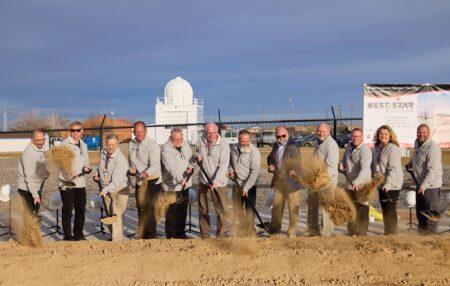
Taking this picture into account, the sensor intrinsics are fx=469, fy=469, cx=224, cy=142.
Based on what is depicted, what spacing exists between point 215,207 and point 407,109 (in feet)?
16.4

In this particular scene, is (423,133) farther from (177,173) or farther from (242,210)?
(177,173)

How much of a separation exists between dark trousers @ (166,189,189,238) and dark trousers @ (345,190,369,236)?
2494 millimetres

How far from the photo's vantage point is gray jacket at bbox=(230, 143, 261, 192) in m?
7.22

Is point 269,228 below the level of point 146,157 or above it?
below

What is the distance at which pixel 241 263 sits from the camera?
16.7 ft

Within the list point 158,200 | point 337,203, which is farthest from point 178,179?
point 337,203

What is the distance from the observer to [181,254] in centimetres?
536

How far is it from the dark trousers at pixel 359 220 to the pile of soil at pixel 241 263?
1.03 m

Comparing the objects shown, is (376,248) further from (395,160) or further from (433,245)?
(395,160)

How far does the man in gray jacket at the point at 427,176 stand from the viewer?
21.7 ft

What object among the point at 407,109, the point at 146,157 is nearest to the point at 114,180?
the point at 146,157

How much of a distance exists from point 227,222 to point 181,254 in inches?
85.3

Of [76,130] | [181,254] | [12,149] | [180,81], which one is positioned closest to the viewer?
[181,254]

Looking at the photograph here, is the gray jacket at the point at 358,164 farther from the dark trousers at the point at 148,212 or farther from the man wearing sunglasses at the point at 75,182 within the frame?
the man wearing sunglasses at the point at 75,182
